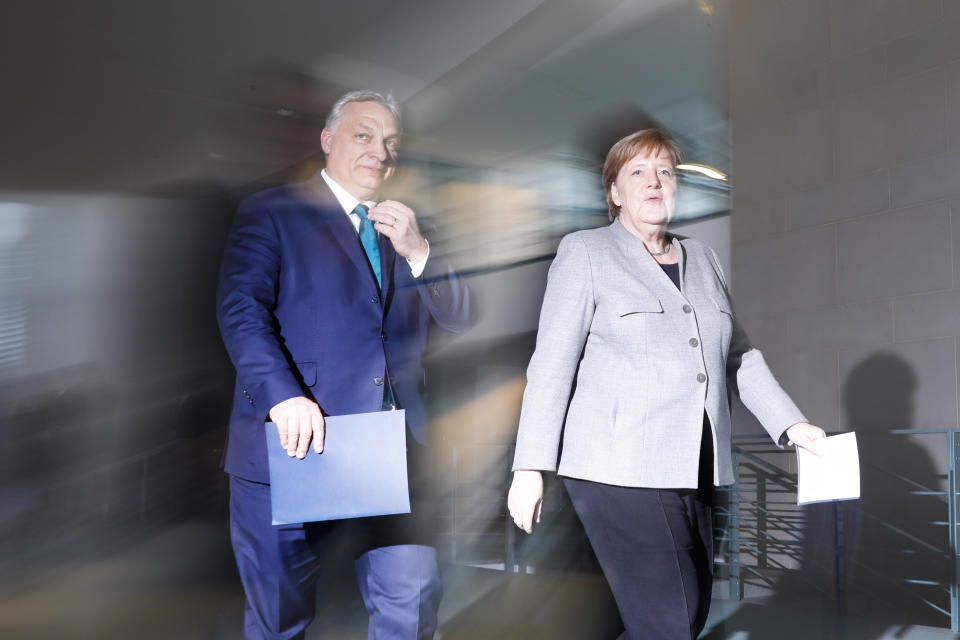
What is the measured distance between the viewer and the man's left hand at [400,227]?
1.84 metres

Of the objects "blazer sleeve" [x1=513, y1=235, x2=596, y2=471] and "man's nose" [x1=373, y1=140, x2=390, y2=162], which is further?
"man's nose" [x1=373, y1=140, x2=390, y2=162]

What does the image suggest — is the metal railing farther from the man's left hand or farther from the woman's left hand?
the man's left hand

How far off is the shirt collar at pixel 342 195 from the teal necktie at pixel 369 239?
0.04 ft

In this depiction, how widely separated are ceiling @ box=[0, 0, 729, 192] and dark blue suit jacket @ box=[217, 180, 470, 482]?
5.0 inches

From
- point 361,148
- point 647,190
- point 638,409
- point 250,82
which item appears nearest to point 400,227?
point 361,148

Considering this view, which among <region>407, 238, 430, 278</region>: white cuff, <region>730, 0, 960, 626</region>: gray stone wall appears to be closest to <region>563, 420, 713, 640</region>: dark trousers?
<region>407, 238, 430, 278</region>: white cuff

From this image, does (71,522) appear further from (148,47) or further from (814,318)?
(814,318)

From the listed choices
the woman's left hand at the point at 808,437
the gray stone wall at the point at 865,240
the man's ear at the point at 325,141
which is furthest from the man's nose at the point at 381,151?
the gray stone wall at the point at 865,240

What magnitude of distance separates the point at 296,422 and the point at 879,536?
10.9ft

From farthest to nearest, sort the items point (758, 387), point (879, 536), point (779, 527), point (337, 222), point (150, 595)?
point (779, 527), point (879, 536), point (758, 387), point (337, 222), point (150, 595)

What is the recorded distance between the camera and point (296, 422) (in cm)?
162

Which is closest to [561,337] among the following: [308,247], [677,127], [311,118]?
[308,247]

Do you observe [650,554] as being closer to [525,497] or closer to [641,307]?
[525,497]

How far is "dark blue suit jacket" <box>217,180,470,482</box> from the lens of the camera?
163 centimetres
